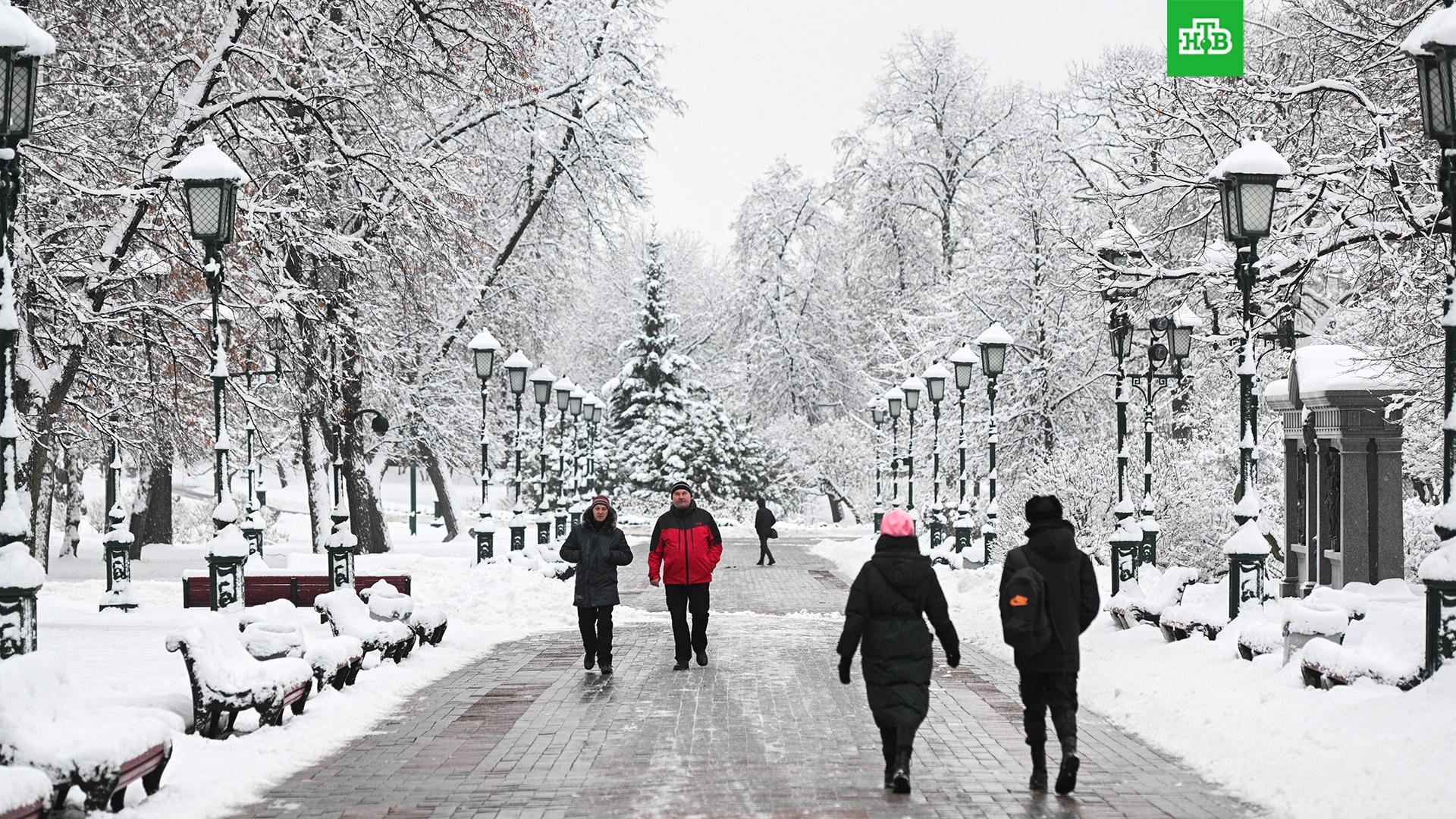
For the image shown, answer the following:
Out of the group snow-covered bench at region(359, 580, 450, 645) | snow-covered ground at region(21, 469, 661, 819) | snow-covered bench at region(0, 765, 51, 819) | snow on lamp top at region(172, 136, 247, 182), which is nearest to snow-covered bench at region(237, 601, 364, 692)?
snow-covered ground at region(21, 469, 661, 819)

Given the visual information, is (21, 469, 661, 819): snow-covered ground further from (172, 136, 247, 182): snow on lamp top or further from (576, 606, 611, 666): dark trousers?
(172, 136, 247, 182): snow on lamp top

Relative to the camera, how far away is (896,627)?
8.75m

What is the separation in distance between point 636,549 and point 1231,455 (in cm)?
1898

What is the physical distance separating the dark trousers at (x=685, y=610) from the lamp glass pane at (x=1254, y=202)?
584cm

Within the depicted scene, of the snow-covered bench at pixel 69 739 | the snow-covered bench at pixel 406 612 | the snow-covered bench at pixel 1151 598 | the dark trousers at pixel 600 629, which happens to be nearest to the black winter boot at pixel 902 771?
the snow-covered bench at pixel 69 739

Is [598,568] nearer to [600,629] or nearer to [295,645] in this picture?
[600,629]

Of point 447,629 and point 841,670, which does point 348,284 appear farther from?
point 841,670

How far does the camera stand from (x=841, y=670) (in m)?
8.62

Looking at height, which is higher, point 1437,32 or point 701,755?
point 1437,32

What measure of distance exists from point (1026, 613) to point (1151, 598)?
7.92 meters

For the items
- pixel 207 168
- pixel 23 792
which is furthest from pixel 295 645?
pixel 23 792

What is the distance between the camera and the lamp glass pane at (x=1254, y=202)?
13.5m

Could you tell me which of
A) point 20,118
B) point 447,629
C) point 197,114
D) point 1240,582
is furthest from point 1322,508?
point 20,118

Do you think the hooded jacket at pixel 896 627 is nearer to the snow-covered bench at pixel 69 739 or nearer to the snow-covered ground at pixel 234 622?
the snow-covered ground at pixel 234 622
